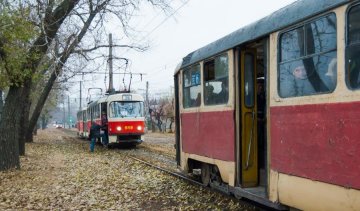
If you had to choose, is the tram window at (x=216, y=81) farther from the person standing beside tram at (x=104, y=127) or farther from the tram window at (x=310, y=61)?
the person standing beside tram at (x=104, y=127)

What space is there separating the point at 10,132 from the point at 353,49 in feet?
39.3

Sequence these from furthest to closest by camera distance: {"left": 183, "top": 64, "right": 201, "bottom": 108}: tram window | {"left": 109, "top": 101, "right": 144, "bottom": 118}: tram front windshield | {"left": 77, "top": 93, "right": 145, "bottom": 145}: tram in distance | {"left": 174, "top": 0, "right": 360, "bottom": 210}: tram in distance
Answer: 1. {"left": 109, "top": 101, "right": 144, "bottom": 118}: tram front windshield
2. {"left": 77, "top": 93, "right": 145, "bottom": 145}: tram in distance
3. {"left": 183, "top": 64, "right": 201, "bottom": 108}: tram window
4. {"left": 174, "top": 0, "right": 360, "bottom": 210}: tram in distance

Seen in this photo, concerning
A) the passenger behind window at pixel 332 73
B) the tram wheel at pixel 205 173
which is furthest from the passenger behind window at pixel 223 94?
the passenger behind window at pixel 332 73

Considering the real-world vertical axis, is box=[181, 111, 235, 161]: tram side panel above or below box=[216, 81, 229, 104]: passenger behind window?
below

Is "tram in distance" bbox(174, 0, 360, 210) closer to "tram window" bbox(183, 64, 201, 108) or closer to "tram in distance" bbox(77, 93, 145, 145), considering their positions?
"tram window" bbox(183, 64, 201, 108)

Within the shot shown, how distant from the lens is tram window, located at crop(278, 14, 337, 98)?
16.9ft

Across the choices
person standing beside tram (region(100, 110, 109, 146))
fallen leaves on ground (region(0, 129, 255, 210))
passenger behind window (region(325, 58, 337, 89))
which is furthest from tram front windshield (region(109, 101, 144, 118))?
passenger behind window (region(325, 58, 337, 89))

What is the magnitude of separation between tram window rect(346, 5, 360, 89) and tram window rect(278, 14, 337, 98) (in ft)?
0.80

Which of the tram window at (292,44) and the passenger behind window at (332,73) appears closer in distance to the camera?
the passenger behind window at (332,73)

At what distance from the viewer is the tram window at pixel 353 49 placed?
471 centimetres

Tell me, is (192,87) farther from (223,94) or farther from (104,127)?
(104,127)

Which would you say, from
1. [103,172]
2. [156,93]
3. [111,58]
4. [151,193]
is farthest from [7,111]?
[156,93]

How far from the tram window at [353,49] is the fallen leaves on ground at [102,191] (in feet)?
12.7

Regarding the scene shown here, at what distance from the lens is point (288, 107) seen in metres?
5.95
